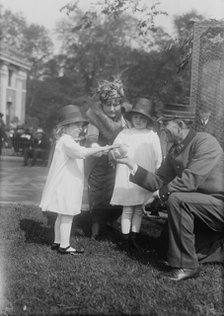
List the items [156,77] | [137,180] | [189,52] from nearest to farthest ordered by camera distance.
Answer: [137,180] < [189,52] < [156,77]

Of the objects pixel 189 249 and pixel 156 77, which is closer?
pixel 189 249

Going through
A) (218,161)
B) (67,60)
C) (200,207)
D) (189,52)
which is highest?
(67,60)

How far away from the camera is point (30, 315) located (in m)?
3.48

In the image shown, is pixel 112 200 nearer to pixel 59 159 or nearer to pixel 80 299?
pixel 59 159

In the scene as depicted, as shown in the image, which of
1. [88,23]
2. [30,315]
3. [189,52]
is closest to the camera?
[30,315]

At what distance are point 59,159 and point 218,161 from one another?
1.67m

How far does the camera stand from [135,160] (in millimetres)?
5449

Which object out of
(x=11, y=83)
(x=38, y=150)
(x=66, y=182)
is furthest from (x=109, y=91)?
(x=11, y=83)

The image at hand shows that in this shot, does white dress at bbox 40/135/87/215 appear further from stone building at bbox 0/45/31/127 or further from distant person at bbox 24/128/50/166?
stone building at bbox 0/45/31/127

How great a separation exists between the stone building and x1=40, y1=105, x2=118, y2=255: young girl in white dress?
119ft

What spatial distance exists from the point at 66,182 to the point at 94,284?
4.38ft

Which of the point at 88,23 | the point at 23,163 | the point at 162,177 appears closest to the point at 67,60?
the point at 23,163

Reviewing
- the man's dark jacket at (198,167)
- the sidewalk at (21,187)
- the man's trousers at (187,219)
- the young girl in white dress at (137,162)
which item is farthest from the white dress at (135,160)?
the sidewalk at (21,187)

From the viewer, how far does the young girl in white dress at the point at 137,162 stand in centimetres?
539
